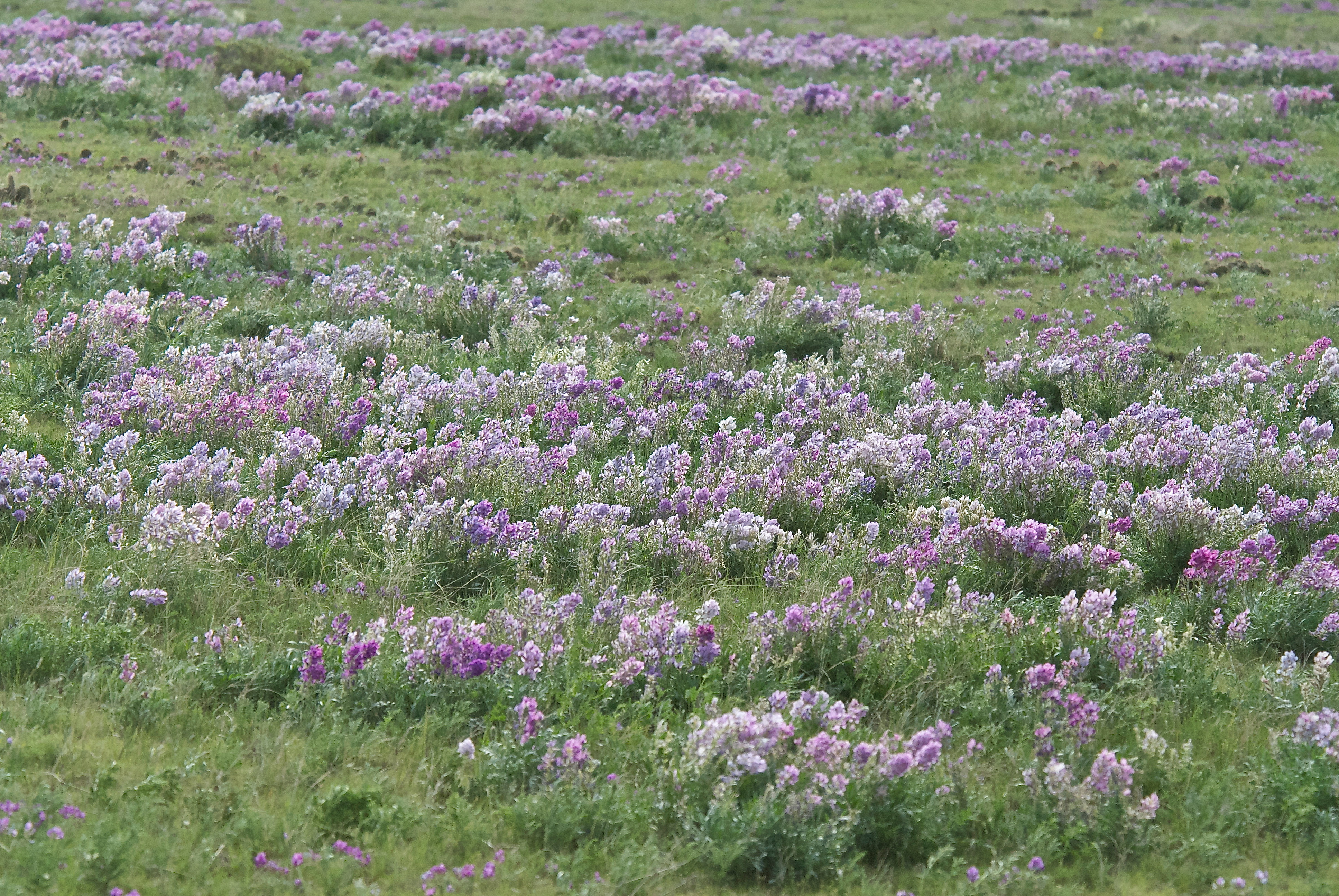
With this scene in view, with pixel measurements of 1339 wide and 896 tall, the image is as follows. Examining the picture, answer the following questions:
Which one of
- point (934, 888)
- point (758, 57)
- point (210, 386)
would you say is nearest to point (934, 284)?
point (210, 386)

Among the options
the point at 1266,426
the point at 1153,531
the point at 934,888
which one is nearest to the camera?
the point at 934,888

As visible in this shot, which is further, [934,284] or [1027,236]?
[1027,236]

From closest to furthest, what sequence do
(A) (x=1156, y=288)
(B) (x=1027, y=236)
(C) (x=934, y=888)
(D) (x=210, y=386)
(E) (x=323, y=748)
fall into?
(C) (x=934, y=888) → (E) (x=323, y=748) → (D) (x=210, y=386) → (A) (x=1156, y=288) → (B) (x=1027, y=236)

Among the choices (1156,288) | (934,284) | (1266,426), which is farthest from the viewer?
(934,284)

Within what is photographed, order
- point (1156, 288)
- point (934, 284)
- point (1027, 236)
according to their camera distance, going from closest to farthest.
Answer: point (1156, 288)
point (934, 284)
point (1027, 236)

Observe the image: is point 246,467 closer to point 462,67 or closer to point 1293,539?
point 1293,539

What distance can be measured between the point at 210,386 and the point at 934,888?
5.66 m

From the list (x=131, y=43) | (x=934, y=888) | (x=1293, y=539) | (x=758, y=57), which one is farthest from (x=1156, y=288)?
(x=131, y=43)

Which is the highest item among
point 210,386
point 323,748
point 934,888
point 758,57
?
point 758,57

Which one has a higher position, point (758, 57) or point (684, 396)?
point (758, 57)

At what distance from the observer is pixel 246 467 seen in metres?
7.42

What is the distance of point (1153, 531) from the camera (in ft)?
23.0

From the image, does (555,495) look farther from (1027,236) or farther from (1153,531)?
(1027,236)

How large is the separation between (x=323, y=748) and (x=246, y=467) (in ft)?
9.54
